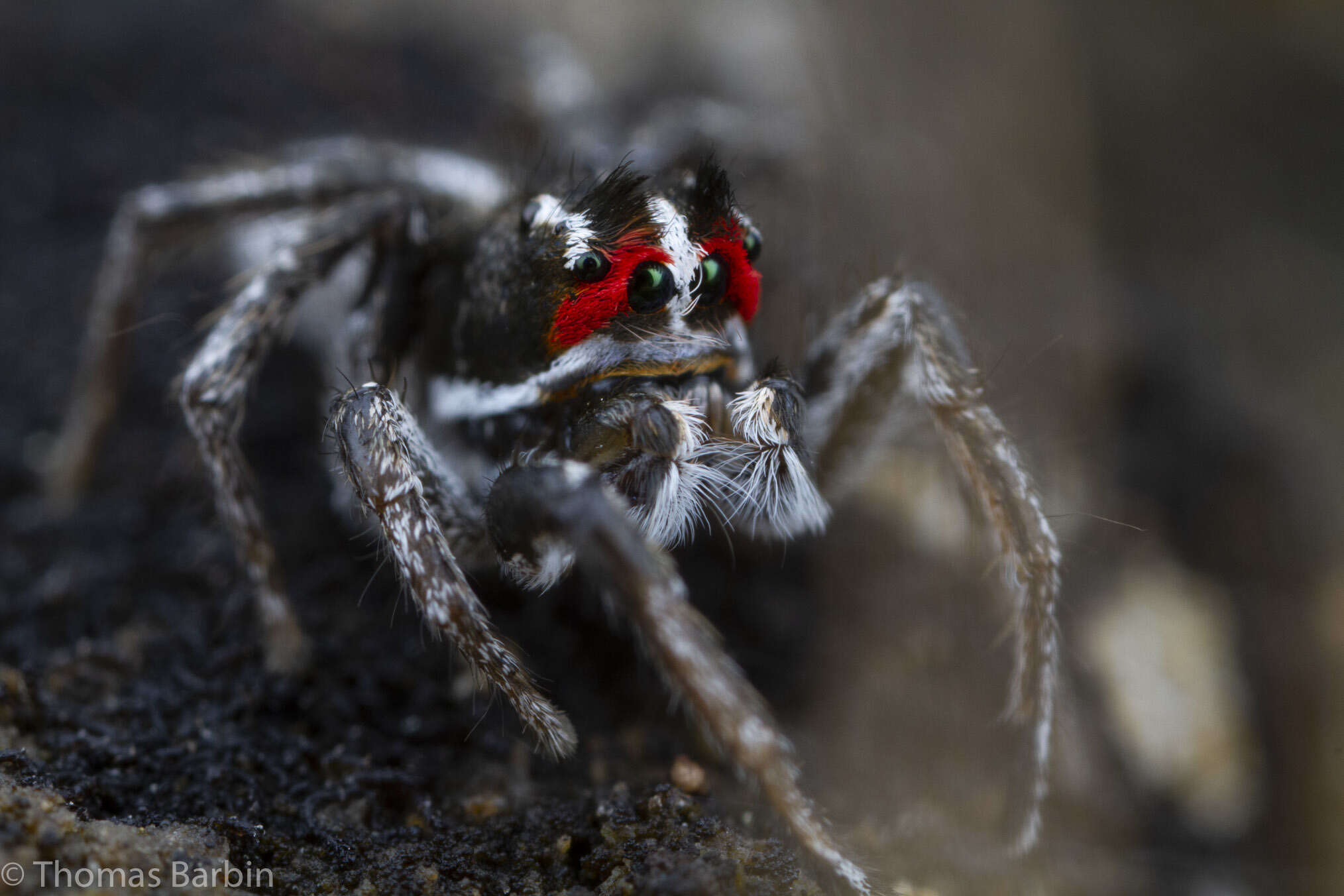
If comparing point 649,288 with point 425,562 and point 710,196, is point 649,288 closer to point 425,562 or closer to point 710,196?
point 710,196

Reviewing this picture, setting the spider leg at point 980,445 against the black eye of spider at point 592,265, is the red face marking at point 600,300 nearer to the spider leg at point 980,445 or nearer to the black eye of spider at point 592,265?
the black eye of spider at point 592,265

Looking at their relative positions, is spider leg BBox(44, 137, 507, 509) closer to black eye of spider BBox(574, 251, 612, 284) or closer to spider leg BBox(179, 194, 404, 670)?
spider leg BBox(179, 194, 404, 670)

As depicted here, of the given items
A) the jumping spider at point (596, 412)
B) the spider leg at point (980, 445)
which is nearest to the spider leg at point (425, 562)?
the jumping spider at point (596, 412)

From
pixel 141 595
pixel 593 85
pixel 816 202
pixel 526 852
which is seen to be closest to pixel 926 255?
pixel 816 202

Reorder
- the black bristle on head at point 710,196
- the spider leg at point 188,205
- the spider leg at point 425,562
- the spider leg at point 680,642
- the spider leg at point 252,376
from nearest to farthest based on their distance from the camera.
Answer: the spider leg at point 680,642 → the spider leg at point 425,562 → the black bristle on head at point 710,196 → the spider leg at point 252,376 → the spider leg at point 188,205

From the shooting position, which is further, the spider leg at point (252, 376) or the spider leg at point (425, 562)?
the spider leg at point (252, 376)

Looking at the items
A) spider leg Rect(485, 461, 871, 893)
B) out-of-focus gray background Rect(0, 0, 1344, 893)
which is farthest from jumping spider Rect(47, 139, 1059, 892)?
out-of-focus gray background Rect(0, 0, 1344, 893)

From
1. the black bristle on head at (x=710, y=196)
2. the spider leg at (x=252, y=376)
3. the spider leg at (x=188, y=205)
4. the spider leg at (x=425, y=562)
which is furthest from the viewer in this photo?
the spider leg at (x=188, y=205)
